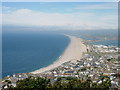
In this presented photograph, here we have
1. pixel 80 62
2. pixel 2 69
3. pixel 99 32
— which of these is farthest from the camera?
pixel 99 32

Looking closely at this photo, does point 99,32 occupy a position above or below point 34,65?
above

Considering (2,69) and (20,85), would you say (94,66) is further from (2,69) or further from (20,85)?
(20,85)

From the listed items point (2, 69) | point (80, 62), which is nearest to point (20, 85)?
point (2, 69)

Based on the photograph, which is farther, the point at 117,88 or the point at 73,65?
the point at 73,65

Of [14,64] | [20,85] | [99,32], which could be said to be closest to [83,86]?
[20,85]

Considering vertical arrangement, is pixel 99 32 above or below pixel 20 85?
above

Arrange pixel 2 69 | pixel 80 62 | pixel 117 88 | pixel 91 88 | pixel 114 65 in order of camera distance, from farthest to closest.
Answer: pixel 80 62 < pixel 114 65 < pixel 2 69 < pixel 117 88 < pixel 91 88

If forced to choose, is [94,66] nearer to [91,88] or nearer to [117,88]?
[117,88]

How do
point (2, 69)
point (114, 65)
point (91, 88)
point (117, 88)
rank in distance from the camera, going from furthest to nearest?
point (114, 65), point (2, 69), point (117, 88), point (91, 88)

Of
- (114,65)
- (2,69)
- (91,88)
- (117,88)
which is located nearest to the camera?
(91,88)
